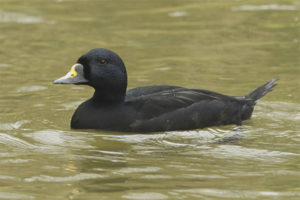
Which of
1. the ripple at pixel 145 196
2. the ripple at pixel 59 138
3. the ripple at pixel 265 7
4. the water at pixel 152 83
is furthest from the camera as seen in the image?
the ripple at pixel 265 7

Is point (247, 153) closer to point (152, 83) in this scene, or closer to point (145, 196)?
point (145, 196)

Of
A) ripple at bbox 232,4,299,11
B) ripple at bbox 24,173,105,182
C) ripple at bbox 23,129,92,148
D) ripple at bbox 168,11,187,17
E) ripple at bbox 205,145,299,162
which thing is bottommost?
ripple at bbox 205,145,299,162

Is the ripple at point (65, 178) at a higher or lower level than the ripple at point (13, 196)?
lower

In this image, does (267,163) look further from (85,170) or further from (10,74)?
(10,74)

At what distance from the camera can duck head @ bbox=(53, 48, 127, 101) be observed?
7852 mm

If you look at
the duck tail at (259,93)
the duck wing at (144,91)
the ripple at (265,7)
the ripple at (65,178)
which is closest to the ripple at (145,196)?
the ripple at (65,178)

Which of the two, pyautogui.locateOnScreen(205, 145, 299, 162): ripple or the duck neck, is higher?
the duck neck

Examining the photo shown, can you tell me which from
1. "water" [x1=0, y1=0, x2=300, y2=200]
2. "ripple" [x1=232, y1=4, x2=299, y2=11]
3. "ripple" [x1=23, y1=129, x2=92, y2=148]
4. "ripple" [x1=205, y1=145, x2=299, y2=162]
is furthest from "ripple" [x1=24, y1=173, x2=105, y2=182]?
"ripple" [x1=232, y1=4, x2=299, y2=11]

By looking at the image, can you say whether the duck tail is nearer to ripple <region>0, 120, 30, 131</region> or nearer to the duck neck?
the duck neck

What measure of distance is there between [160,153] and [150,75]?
372cm

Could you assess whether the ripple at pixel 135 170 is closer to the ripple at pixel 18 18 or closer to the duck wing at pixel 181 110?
the duck wing at pixel 181 110

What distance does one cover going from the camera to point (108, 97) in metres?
7.90

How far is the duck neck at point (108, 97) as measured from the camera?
25.9 feet

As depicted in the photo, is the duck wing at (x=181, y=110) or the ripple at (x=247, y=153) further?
the duck wing at (x=181, y=110)
